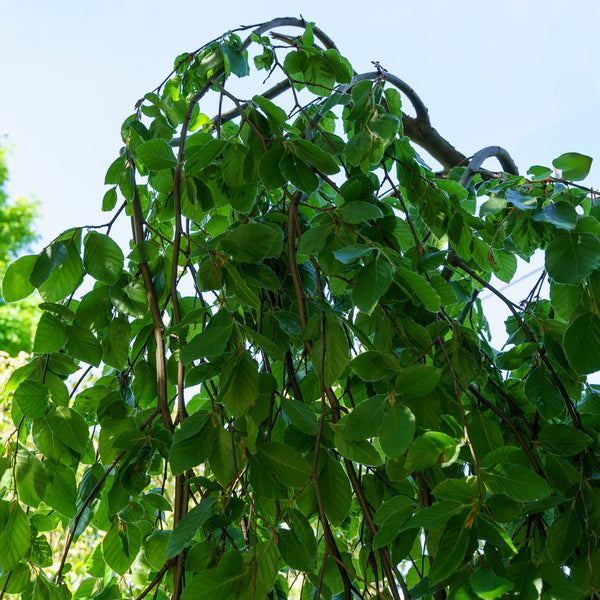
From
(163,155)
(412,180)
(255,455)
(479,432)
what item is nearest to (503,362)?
(479,432)

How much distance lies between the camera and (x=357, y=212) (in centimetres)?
65

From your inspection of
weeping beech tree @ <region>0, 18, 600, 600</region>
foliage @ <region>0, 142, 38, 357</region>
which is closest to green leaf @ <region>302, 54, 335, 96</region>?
weeping beech tree @ <region>0, 18, 600, 600</region>

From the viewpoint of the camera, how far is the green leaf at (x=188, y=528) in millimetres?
524

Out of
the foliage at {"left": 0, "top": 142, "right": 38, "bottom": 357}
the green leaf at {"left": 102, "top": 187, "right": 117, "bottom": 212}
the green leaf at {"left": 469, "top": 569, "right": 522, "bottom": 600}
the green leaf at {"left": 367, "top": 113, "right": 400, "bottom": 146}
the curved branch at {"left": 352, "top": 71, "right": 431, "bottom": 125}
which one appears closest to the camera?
the green leaf at {"left": 469, "top": 569, "right": 522, "bottom": 600}

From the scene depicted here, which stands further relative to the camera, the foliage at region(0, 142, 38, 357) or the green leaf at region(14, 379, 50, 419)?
the foliage at region(0, 142, 38, 357)

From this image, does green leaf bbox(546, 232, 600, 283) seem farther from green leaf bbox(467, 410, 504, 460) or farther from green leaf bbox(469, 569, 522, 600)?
green leaf bbox(469, 569, 522, 600)

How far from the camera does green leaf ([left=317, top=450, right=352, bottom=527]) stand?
0.62 metres

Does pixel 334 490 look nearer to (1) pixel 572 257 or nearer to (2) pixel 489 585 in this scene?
(2) pixel 489 585

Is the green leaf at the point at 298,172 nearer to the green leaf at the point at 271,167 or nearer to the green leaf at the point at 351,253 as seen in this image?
the green leaf at the point at 271,167

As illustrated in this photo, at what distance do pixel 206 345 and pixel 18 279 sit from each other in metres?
0.33

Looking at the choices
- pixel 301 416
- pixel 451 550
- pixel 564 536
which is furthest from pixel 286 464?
pixel 564 536

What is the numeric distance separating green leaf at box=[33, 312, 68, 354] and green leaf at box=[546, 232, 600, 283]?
569 mm

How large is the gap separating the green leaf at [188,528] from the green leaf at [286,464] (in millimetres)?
60

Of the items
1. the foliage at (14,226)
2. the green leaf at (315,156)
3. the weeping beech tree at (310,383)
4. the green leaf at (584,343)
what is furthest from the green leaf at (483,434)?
the foliage at (14,226)
